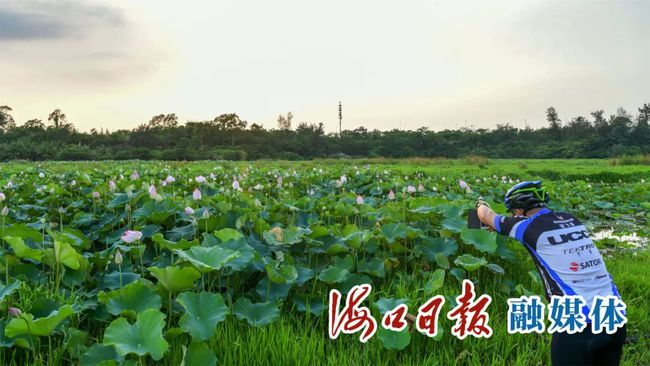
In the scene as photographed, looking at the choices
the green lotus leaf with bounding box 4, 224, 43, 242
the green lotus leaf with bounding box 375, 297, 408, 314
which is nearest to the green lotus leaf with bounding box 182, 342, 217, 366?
Result: the green lotus leaf with bounding box 375, 297, 408, 314

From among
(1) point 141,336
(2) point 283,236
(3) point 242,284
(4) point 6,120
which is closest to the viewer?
(1) point 141,336

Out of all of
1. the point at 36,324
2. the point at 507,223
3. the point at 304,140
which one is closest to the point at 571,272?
the point at 507,223

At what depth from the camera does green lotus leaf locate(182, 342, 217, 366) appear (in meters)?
1.74

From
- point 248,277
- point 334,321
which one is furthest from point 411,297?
point 248,277

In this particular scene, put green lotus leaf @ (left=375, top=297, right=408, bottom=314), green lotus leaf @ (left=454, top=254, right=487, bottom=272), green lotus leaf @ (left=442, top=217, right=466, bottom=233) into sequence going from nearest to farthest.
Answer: green lotus leaf @ (left=375, top=297, right=408, bottom=314) → green lotus leaf @ (left=454, top=254, right=487, bottom=272) → green lotus leaf @ (left=442, top=217, right=466, bottom=233)

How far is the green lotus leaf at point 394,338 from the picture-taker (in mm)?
2111

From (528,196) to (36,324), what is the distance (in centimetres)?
216

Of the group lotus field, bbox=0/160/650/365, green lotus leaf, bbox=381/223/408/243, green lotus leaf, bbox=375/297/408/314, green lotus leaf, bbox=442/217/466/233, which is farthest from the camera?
green lotus leaf, bbox=442/217/466/233

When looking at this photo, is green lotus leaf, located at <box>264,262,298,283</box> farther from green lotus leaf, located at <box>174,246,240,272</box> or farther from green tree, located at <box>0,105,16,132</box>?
green tree, located at <box>0,105,16,132</box>

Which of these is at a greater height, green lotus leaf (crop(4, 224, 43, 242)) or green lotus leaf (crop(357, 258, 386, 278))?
green lotus leaf (crop(4, 224, 43, 242))

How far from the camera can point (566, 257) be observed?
83.3 inches

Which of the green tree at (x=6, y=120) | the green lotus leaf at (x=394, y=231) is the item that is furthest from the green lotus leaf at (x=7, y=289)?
the green tree at (x=6, y=120)

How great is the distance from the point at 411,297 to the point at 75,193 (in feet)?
14.7

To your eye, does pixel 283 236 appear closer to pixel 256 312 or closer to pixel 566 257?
pixel 256 312
